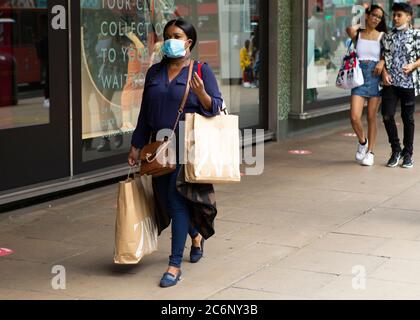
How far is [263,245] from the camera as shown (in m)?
6.57

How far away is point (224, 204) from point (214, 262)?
1.90m

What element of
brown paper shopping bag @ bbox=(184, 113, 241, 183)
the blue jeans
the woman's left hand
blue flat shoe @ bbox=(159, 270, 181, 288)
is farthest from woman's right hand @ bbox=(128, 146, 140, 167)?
blue flat shoe @ bbox=(159, 270, 181, 288)

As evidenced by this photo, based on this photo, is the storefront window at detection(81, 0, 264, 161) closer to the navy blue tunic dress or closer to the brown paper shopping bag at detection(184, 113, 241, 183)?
the navy blue tunic dress

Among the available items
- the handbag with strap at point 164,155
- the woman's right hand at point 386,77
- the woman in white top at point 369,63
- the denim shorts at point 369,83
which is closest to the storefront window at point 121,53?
the woman in white top at point 369,63

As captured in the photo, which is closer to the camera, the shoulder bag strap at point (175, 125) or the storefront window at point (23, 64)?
the shoulder bag strap at point (175, 125)

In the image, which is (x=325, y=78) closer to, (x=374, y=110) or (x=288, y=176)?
(x=374, y=110)

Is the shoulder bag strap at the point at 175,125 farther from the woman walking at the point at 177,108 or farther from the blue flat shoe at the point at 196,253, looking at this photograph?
the blue flat shoe at the point at 196,253

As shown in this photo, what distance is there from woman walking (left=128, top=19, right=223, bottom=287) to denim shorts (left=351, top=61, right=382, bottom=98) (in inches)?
174

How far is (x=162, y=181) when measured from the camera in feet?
18.9

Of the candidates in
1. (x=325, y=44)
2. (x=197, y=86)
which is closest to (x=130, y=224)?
(x=197, y=86)

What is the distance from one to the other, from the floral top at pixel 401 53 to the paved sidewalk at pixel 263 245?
3.40ft

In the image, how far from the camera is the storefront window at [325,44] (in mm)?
12438

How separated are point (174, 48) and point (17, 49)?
8.88ft

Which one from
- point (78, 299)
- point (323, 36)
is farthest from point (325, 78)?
point (78, 299)
